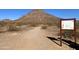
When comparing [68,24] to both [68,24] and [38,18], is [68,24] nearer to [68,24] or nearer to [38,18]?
[68,24]

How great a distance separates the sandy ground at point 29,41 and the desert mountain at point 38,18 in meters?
0.18

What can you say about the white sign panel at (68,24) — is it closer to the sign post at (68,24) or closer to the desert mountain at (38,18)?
the sign post at (68,24)

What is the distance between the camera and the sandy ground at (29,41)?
19.3ft

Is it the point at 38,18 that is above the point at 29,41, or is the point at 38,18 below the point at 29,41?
above

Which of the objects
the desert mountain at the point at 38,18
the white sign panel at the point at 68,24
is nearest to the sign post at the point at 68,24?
the white sign panel at the point at 68,24

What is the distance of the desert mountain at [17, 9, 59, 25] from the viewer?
232 inches

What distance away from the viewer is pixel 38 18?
598cm

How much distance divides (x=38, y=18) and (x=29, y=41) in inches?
22.4

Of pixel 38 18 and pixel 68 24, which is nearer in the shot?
pixel 68 24

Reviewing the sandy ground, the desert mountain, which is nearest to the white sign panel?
the desert mountain

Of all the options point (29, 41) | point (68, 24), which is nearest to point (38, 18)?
point (29, 41)
